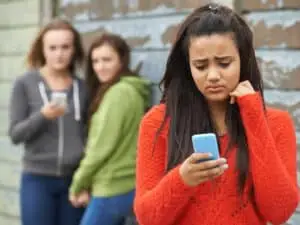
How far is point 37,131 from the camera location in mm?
4578

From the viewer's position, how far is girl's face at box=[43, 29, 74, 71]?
4.70 meters

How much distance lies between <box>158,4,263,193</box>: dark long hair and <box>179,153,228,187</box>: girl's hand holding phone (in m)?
0.16

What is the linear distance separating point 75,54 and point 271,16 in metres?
1.31

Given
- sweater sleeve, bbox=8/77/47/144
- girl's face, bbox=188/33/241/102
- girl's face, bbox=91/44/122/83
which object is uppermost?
girl's face, bbox=188/33/241/102

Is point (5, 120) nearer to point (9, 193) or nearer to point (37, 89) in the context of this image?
point (9, 193)

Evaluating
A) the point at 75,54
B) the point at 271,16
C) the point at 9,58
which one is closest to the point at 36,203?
the point at 75,54

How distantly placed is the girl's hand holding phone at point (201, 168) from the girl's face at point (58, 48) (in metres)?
2.54

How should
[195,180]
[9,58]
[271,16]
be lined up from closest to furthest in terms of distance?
[195,180] < [271,16] < [9,58]

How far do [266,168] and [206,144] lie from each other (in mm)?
233

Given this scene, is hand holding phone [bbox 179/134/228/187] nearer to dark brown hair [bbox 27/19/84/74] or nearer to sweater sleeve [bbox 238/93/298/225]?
sweater sleeve [bbox 238/93/298/225]

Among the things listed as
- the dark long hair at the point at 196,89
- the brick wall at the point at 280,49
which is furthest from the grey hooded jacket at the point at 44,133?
the dark long hair at the point at 196,89

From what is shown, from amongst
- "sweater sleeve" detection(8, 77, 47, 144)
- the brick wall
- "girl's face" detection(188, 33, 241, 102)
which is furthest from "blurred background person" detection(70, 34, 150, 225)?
"girl's face" detection(188, 33, 241, 102)

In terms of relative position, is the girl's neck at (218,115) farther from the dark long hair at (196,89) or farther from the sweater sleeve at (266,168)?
the sweater sleeve at (266,168)

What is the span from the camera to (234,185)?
2373 millimetres
